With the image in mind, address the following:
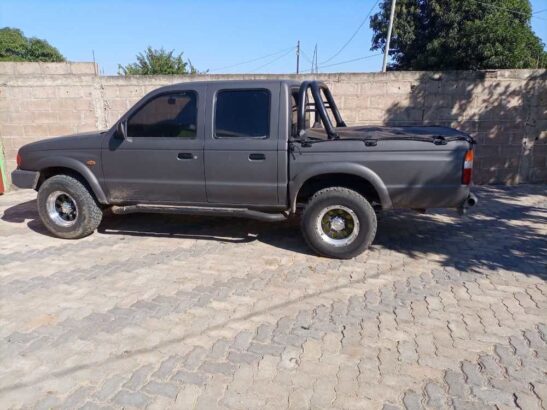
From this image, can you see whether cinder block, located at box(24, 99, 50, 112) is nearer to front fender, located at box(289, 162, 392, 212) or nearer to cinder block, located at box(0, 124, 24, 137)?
cinder block, located at box(0, 124, 24, 137)

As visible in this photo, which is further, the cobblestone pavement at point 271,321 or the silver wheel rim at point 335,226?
the silver wheel rim at point 335,226

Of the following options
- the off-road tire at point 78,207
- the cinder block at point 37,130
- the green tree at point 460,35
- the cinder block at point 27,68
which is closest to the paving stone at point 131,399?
the off-road tire at point 78,207

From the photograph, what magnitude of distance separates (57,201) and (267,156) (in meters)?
2.87

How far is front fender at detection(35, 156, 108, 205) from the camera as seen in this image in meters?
4.88

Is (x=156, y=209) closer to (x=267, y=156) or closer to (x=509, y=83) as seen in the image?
(x=267, y=156)

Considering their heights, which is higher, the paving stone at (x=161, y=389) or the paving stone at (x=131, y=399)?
the paving stone at (x=161, y=389)

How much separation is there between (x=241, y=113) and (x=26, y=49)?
41.7 metres

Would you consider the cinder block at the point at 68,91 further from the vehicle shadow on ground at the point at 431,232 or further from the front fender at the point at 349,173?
the front fender at the point at 349,173

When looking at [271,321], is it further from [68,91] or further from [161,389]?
[68,91]

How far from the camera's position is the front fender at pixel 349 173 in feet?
13.6

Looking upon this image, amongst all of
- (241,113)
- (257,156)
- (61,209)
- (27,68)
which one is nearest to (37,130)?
(27,68)

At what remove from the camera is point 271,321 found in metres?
3.21

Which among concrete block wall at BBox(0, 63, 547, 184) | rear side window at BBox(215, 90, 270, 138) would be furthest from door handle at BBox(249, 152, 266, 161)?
concrete block wall at BBox(0, 63, 547, 184)

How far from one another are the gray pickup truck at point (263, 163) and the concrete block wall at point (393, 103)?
319 centimetres
